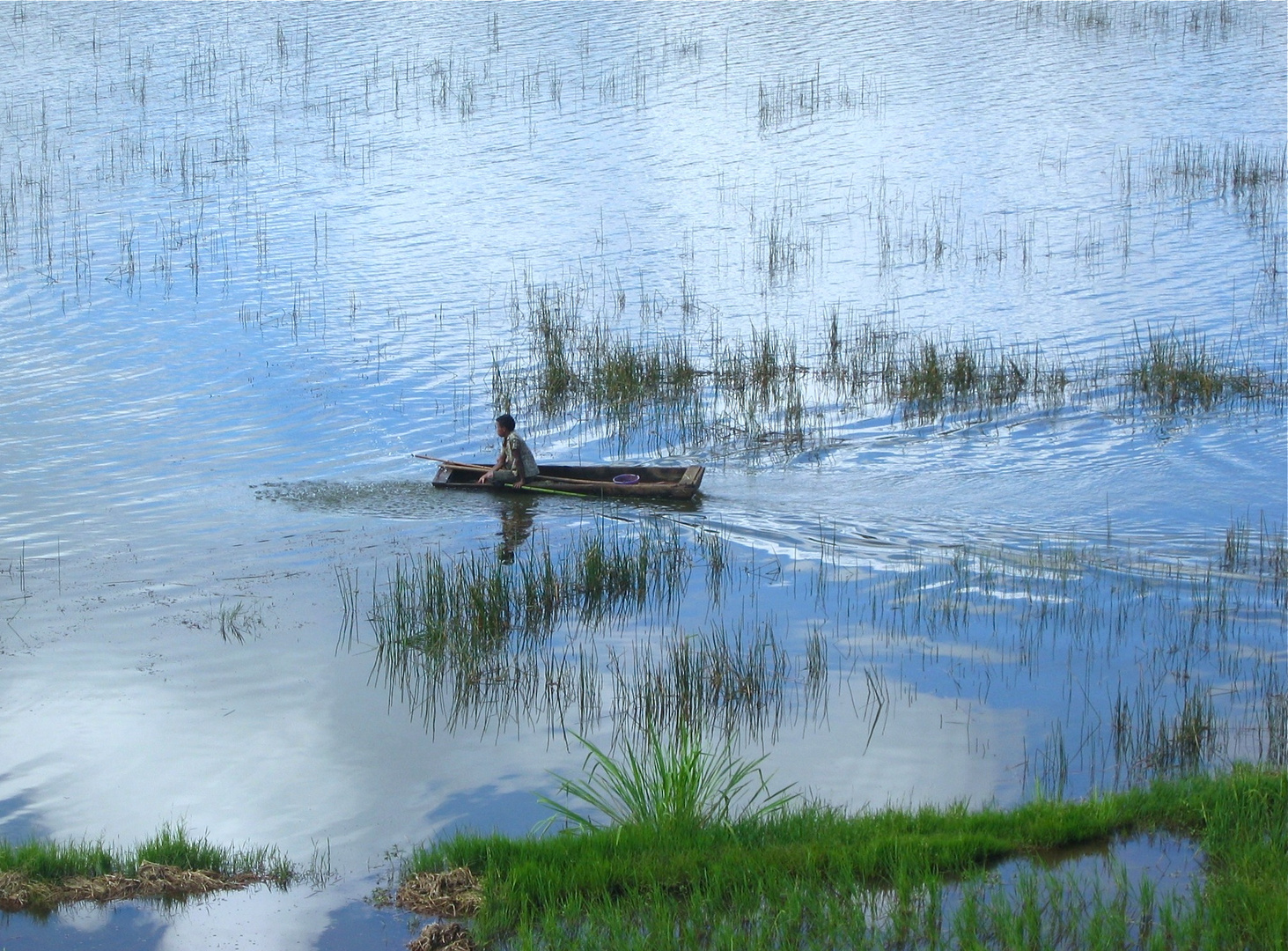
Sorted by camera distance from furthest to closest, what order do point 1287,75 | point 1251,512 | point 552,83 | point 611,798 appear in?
point 552,83
point 1287,75
point 1251,512
point 611,798

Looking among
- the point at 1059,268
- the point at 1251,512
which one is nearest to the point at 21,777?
the point at 1251,512

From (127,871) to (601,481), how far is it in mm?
8372

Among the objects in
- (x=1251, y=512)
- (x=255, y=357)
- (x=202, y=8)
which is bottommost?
(x=1251, y=512)

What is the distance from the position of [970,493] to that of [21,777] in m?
9.45

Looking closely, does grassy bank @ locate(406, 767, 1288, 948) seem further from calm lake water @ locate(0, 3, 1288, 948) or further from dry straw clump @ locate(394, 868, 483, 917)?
calm lake water @ locate(0, 3, 1288, 948)

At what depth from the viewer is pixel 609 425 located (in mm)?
17594

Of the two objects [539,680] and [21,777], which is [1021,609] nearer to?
[539,680]

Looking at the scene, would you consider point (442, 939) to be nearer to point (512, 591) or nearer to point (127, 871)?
point (127, 871)

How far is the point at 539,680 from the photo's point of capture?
32.5 ft

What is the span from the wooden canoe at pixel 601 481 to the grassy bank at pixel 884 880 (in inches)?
286

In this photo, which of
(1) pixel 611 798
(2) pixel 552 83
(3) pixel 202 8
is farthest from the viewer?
(3) pixel 202 8

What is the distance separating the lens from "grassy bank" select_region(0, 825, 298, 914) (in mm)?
6738

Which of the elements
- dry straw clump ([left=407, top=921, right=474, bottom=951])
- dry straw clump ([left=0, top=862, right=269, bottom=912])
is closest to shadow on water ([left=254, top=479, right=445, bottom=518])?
dry straw clump ([left=0, top=862, right=269, bottom=912])

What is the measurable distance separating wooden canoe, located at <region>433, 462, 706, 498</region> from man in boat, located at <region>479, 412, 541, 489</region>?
99 mm
